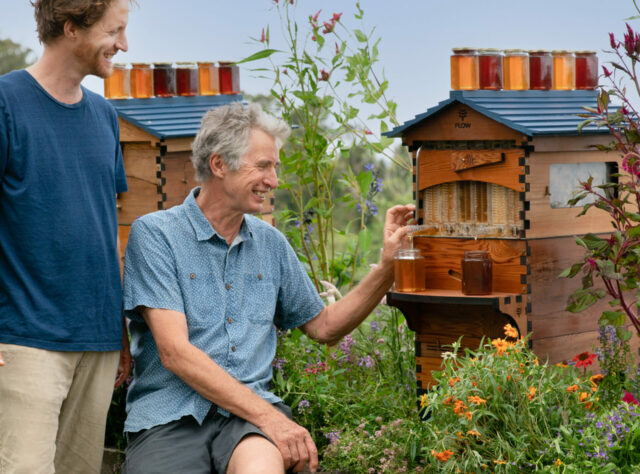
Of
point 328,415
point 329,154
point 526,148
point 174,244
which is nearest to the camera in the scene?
point 174,244

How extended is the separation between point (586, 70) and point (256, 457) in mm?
2139

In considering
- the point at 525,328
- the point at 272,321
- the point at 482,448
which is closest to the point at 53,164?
the point at 272,321

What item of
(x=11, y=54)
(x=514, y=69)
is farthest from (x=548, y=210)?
(x=11, y=54)

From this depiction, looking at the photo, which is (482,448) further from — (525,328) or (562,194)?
(562,194)

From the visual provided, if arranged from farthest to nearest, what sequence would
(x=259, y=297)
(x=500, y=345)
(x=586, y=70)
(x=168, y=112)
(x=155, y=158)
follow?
(x=168, y=112)
(x=155, y=158)
(x=586, y=70)
(x=259, y=297)
(x=500, y=345)

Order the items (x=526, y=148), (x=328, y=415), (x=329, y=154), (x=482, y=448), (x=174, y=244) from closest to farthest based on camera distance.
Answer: (x=482, y=448) < (x=174, y=244) < (x=526, y=148) < (x=328, y=415) < (x=329, y=154)

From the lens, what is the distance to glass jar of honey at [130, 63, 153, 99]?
450 centimetres

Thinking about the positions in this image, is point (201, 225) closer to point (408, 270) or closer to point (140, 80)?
point (408, 270)

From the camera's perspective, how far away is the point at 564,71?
3635 millimetres

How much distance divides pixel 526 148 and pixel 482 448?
3.68ft

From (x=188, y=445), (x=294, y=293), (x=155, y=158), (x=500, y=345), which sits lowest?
(x=188, y=445)

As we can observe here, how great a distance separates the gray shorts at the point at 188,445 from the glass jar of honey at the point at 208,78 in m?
2.23

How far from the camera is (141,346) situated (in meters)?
2.88

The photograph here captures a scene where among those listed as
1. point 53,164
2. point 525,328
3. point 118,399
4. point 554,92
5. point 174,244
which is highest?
point 554,92
